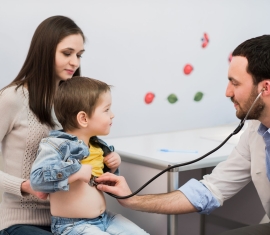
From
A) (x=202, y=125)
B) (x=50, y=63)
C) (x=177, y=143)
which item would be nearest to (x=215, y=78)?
(x=202, y=125)

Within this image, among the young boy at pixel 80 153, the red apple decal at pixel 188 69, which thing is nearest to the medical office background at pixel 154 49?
the red apple decal at pixel 188 69

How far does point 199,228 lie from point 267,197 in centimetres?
75

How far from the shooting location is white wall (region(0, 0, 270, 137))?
1.95 meters

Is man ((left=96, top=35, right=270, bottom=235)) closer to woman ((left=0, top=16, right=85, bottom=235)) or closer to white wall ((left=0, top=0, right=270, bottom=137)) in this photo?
woman ((left=0, top=16, right=85, bottom=235))

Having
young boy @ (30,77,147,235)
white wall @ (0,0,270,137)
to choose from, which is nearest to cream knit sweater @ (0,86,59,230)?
young boy @ (30,77,147,235)

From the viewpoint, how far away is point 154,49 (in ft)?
7.79

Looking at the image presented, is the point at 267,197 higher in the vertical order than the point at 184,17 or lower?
lower

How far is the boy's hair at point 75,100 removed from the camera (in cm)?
148

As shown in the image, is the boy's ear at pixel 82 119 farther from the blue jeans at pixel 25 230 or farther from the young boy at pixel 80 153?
the blue jeans at pixel 25 230

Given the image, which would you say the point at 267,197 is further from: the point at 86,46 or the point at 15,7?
the point at 15,7

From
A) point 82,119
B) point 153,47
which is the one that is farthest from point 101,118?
point 153,47

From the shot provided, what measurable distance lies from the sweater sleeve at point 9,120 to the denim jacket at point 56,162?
17cm

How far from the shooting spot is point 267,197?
1723mm

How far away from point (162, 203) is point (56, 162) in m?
0.45
